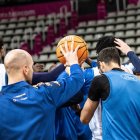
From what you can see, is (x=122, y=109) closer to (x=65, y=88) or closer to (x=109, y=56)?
(x=109, y=56)

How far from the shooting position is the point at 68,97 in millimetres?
3107

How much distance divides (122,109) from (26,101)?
2.65 ft

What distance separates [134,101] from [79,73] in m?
0.55

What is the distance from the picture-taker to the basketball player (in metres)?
3.39

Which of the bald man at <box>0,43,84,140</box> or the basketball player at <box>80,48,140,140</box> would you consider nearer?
the bald man at <box>0,43,84,140</box>

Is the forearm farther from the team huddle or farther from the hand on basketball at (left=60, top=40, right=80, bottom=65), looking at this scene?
the hand on basketball at (left=60, top=40, right=80, bottom=65)

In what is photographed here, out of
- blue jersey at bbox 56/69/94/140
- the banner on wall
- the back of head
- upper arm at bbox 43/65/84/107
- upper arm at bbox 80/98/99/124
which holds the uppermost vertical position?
the banner on wall

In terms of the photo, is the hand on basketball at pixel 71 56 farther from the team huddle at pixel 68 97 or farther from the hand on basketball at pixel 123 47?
the hand on basketball at pixel 123 47

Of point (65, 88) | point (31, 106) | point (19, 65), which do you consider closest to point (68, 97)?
point (65, 88)

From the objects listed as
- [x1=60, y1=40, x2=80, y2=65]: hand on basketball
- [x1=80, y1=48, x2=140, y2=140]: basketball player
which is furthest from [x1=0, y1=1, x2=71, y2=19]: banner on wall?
[x1=60, y1=40, x2=80, y2=65]: hand on basketball

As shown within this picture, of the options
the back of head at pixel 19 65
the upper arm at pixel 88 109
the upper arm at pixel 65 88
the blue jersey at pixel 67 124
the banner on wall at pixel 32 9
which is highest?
the banner on wall at pixel 32 9

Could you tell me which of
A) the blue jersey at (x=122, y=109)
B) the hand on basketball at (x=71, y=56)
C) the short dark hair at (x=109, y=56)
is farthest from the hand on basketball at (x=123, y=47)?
the hand on basketball at (x=71, y=56)

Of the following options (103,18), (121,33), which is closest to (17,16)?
(103,18)

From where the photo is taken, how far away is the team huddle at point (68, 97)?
3.02 meters
